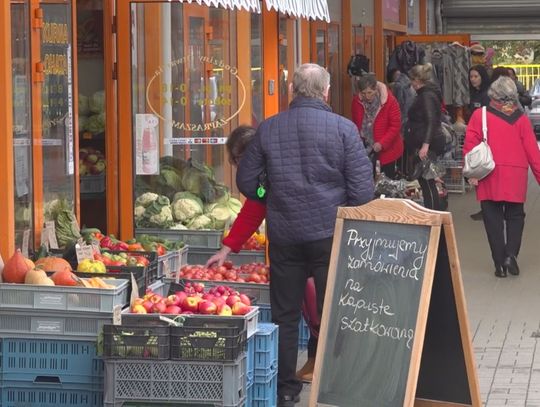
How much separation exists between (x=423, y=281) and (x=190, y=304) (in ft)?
3.81

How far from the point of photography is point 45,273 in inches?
266

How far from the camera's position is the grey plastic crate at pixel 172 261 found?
312 inches

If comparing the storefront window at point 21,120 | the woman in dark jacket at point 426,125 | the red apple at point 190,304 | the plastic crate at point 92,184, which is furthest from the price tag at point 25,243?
the woman in dark jacket at point 426,125

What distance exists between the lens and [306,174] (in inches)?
264

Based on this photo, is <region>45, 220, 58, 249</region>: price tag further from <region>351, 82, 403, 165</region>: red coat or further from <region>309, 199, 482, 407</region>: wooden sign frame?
<region>351, 82, 403, 165</region>: red coat

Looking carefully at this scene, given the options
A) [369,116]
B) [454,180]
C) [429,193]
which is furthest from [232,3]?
[454,180]

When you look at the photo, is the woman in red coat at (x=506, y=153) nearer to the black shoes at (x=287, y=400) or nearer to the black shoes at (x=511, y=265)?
the black shoes at (x=511, y=265)

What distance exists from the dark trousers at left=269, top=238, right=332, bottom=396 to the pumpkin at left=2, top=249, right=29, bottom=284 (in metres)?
1.30

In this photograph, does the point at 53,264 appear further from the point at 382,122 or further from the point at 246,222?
the point at 382,122

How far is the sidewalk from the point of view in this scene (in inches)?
302

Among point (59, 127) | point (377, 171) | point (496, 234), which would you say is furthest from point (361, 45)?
point (59, 127)

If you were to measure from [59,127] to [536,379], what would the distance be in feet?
10.9

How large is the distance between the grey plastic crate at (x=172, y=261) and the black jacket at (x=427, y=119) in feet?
21.4

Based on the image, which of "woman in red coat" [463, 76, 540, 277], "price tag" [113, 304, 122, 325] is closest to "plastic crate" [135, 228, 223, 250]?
"price tag" [113, 304, 122, 325]
